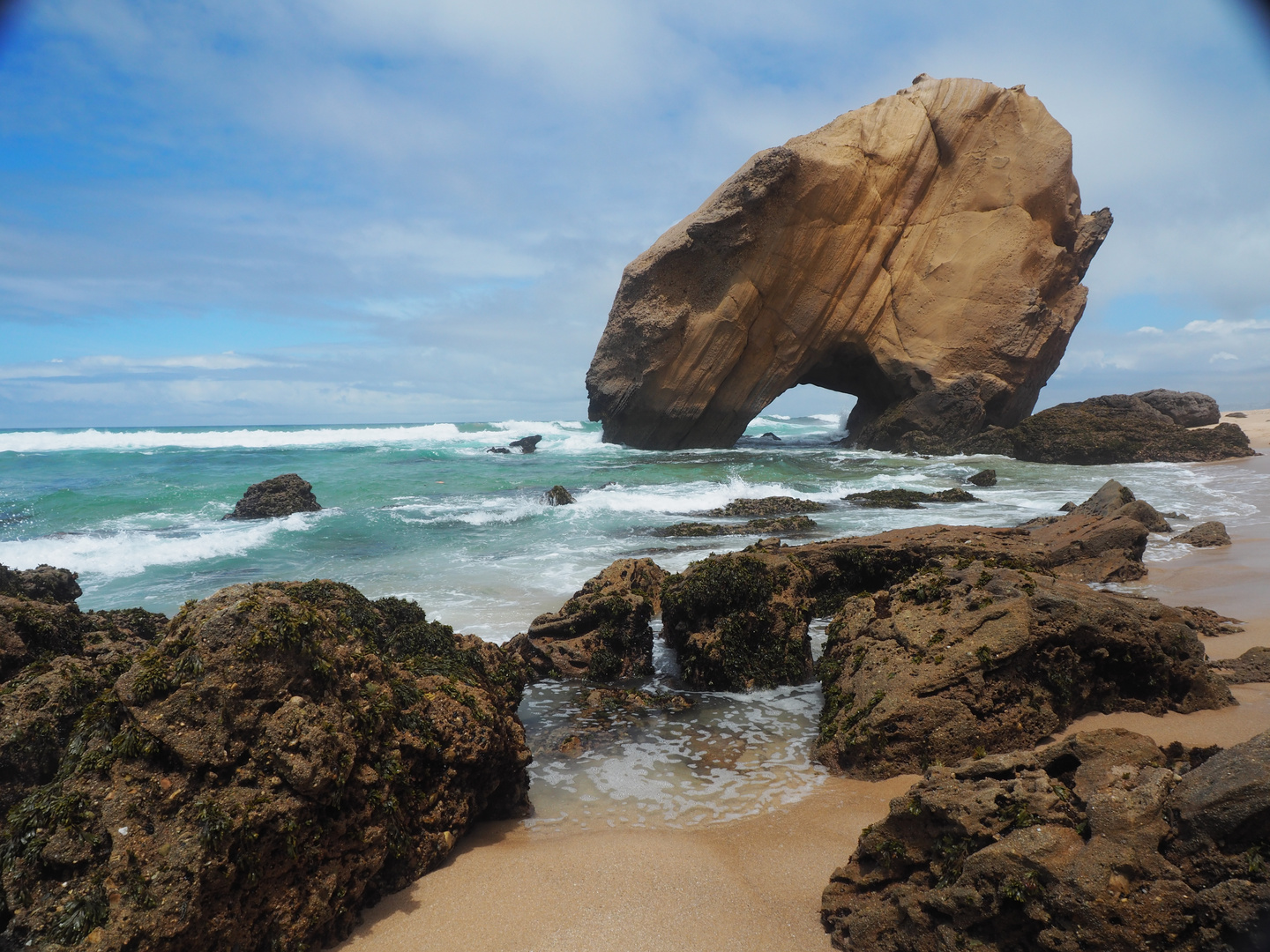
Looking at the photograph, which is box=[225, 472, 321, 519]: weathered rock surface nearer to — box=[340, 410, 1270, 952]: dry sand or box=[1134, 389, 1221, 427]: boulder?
box=[340, 410, 1270, 952]: dry sand

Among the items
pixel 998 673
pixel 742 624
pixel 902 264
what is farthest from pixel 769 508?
pixel 902 264

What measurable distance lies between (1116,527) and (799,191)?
60.4 ft

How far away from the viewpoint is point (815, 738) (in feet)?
13.9

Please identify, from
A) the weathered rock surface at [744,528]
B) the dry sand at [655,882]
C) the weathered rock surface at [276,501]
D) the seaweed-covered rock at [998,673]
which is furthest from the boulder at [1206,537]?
the weathered rock surface at [276,501]

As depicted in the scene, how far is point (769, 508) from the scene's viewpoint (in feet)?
45.8

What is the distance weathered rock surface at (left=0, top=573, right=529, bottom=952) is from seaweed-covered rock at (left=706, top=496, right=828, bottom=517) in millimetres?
10924

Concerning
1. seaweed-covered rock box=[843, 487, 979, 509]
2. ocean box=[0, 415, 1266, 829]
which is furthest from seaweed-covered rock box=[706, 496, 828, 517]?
seaweed-covered rock box=[843, 487, 979, 509]

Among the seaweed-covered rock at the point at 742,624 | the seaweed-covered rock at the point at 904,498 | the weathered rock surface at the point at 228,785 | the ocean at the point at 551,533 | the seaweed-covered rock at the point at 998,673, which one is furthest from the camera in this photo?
the seaweed-covered rock at the point at 904,498

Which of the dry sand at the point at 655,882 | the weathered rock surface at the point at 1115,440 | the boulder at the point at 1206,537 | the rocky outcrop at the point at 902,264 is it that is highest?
the rocky outcrop at the point at 902,264

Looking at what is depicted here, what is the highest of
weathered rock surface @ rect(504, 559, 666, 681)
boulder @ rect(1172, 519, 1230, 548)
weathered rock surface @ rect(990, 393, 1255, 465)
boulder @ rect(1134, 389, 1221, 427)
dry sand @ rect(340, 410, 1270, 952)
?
boulder @ rect(1134, 389, 1221, 427)

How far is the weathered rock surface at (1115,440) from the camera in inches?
866

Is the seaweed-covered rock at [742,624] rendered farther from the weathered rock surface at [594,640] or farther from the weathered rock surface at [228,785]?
the weathered rock surface at [228,785]

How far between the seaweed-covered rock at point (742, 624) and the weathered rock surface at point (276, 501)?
12532 mm

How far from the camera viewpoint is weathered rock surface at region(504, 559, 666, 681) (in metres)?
5.60
